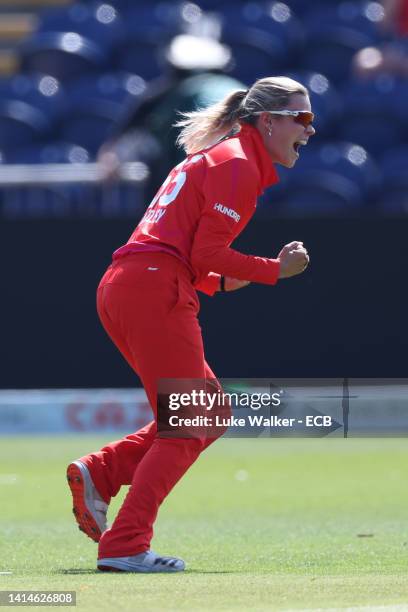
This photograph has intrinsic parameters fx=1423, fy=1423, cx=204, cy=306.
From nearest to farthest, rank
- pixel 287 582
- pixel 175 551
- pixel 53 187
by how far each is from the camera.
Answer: pixel 287 582, pixel 175 551, pixel 53 187

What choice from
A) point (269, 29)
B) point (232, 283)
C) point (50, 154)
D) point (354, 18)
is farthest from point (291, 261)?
point (354, 18)

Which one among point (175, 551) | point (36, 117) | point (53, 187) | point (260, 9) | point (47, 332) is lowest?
point (175, 551)

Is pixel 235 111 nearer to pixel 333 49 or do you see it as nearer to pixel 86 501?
pixel 86 501

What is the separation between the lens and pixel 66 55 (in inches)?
645

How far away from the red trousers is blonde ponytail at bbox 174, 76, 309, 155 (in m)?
0.55

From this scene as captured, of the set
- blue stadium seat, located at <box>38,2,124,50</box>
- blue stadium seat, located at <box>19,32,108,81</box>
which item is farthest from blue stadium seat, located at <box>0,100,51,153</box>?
blue stadium seat, located at <box>38,2,124,50</box>

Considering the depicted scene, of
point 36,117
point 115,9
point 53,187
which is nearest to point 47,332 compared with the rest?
point 53,187

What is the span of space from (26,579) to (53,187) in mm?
7247

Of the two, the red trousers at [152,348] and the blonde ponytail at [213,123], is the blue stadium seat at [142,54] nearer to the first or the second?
the blonde ponytail at [213,123]

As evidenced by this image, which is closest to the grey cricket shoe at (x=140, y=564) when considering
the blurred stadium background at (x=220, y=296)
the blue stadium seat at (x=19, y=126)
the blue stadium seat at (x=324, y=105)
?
the blurred stadium background at (x=220, y=296)

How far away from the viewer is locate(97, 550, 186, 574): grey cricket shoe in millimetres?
4863

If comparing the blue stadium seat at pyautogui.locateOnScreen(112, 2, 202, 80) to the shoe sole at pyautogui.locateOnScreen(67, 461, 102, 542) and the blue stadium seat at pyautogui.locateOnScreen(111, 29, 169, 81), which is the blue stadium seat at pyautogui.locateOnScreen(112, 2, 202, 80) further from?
the shoe sole at pyautogui.locateOnScreen(67, 461, 102, 542)

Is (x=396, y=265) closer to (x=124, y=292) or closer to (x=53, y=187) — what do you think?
(x=53, y=187)

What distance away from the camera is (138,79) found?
1577 centimetres
